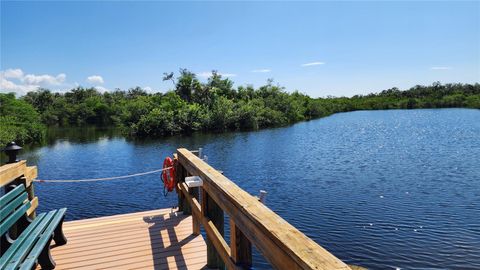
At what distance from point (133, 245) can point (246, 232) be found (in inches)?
101

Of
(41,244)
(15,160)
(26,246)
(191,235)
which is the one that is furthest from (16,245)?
(191,235)

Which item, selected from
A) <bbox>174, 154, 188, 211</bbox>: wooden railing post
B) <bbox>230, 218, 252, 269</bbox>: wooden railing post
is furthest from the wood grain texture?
<bbox>230, 218, 252, 269</bbox>: wooden railing post

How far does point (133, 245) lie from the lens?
14.9 ft

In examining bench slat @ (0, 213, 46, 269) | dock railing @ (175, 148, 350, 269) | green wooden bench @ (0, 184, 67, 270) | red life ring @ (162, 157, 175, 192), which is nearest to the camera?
dock railing @ (175, 148, 350, 269)

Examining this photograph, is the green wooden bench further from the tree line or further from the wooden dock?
the tree line

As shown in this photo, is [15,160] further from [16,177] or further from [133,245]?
[133,245]

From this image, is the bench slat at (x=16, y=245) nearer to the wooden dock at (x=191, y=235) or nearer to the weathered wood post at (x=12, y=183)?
the wooden dock at (x=191, y=235)

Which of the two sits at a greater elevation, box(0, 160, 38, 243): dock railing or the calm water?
box(0, 160, 38, 243): dock railing

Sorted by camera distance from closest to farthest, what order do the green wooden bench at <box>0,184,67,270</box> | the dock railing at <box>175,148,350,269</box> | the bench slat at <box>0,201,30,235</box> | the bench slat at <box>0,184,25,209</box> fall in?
1. the dock railing at <box>175,148,350,269</box>
2. the green wooden bench at <box>0,184,67,270</box>
3. the bench slat at <box>0,201,30,235</box>
4. the bench slat at <box>0,184,25,209</box>

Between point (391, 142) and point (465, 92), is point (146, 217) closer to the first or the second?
point (391, 142)

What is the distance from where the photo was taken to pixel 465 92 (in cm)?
8656

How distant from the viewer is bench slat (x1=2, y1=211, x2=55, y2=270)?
282cm

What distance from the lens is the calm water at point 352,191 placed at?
26.0ft

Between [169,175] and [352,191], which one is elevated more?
[169,175]
